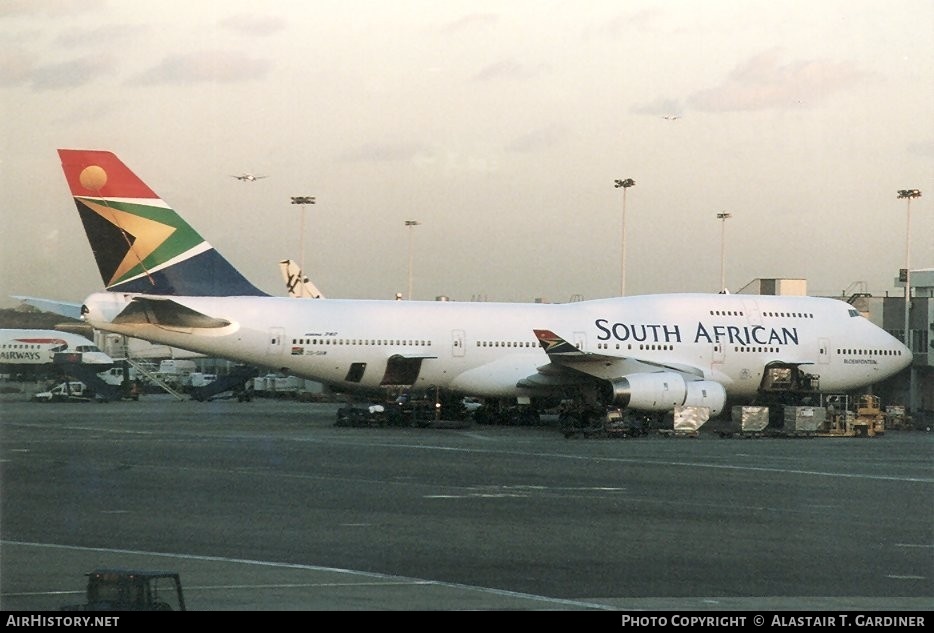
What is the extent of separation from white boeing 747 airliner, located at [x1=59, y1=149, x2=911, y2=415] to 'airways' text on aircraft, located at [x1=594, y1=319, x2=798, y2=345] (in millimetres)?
49

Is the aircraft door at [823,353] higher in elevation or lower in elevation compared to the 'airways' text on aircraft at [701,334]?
lower

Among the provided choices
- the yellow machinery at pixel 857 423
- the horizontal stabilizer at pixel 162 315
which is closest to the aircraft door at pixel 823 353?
the yellow machinery at pixel 857 423

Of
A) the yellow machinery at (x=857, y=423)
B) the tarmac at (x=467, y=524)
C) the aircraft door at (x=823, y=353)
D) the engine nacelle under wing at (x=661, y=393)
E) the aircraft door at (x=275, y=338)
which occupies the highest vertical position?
the aircraft door at (x=823, y=353)

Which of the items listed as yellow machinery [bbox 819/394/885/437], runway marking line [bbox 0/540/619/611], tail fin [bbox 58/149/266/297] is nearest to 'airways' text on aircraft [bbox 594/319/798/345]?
yellow machinery [bbox 819/394/885/437]

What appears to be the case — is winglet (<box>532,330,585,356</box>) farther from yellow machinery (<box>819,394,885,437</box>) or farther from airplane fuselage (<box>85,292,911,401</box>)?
yellow machinery (<box>819,394,885,437</box>)

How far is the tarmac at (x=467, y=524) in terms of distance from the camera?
11.9m

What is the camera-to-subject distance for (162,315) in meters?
38.9

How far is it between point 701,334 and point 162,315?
1835cm

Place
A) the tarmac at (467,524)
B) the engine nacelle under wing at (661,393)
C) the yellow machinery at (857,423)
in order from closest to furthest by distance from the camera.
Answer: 1. the tarmac at (467,524)
2. the engine nacelle under wing at (661,393)
3. the yellow machinery at (857,423)

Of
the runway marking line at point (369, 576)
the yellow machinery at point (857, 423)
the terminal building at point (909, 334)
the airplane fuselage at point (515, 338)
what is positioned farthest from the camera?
the terminal building at point (909, 334)

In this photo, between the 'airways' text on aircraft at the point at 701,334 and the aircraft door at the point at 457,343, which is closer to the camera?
the aircraft door at the point at 457,343

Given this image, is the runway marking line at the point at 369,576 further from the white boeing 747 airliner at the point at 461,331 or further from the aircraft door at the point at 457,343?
the aircraft door at the point at 457,343

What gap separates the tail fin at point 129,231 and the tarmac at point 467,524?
825cm
